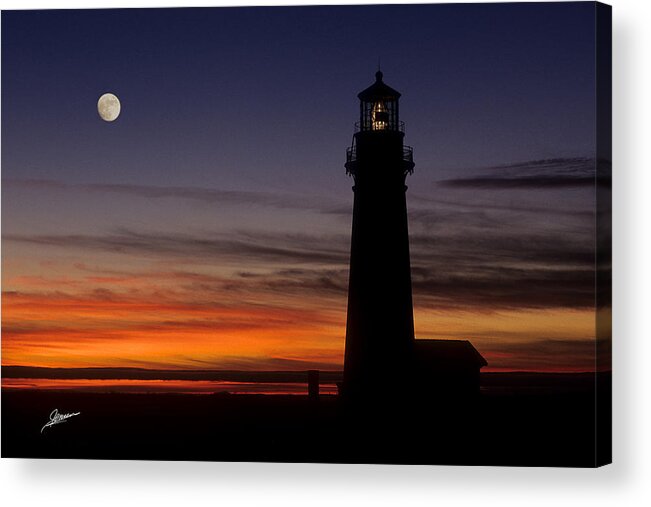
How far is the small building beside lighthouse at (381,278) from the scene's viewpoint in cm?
1229

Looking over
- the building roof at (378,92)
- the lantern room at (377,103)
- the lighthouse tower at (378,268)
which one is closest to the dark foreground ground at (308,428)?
the lighthouse tower at (378,268)

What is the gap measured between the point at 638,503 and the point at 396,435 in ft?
6.12

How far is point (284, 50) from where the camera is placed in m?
12.3

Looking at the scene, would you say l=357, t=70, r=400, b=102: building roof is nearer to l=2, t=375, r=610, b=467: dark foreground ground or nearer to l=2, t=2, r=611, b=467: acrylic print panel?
l=2, t=2, r=611, b=467: acrylic print panel

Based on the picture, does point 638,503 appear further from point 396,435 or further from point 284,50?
point 284,50

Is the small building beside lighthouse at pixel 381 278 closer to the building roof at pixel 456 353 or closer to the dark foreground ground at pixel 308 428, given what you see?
the building roof at pixel 456 353

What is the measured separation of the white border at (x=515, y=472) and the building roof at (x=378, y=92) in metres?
1.63

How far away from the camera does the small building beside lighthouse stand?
1229cm

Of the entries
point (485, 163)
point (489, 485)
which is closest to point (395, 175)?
point (485, 163)
